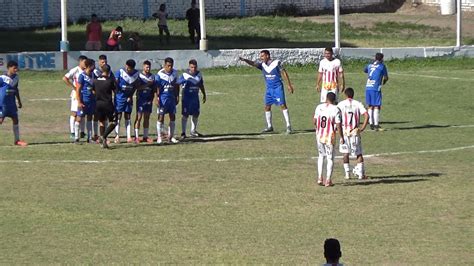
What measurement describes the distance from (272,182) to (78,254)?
282 inches

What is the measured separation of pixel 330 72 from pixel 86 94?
675 cm

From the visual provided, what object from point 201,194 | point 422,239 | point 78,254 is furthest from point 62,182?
point 422,239

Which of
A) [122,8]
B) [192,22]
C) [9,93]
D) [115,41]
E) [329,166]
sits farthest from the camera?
[122,8]

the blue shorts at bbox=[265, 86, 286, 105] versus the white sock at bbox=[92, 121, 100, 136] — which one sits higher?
the blue shorts at bbox=[265, 86, 286, 105]

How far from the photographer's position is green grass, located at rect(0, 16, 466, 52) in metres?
54.9

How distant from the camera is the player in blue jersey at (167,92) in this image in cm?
3014

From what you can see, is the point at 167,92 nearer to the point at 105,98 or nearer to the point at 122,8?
the point at 105,98

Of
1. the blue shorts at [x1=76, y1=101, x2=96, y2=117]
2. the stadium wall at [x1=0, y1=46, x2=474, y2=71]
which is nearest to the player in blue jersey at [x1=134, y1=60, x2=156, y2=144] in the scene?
the blue shorts at [x1=76, y1=101, x2=96, y2=117]

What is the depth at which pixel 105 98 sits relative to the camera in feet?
95.4

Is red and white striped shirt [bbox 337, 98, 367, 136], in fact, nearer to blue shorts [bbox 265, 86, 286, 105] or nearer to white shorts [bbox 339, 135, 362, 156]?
white shorts [bbox 339, 135, 362, 156]

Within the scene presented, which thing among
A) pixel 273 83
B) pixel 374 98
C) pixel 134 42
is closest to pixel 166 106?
pixel 273 83

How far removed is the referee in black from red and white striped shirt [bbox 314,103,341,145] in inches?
251

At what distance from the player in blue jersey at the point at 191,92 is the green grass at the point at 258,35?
68.6 ft

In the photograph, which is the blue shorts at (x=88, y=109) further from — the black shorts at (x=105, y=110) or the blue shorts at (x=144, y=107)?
the blue shorts at (x=144, y=107)
